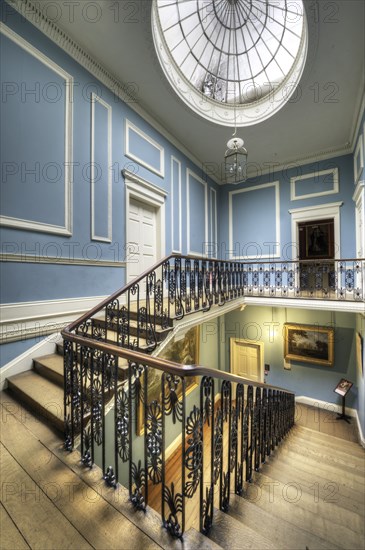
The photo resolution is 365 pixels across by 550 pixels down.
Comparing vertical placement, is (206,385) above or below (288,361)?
above

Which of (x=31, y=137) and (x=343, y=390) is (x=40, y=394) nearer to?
(x=31, y=137)

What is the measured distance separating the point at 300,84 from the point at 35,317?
19.3 feet

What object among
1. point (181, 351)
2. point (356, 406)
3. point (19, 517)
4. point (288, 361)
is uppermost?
point (19, 517)

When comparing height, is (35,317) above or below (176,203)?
below

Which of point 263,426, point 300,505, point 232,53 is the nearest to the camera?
point 300,505

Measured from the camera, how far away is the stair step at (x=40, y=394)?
2123 millimetres

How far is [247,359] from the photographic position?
720cm

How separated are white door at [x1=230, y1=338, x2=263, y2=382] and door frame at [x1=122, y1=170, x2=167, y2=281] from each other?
4.09 metres

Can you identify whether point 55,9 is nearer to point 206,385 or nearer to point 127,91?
point 127,91

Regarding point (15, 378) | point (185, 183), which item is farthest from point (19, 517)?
point (185, 183)

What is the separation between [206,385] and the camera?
4.42ft

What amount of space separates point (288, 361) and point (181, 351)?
3.23 m

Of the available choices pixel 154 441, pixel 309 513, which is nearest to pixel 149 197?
pixel 154 441

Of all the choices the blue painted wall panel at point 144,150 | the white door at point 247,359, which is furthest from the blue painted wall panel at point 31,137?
the white door at point 247,359
